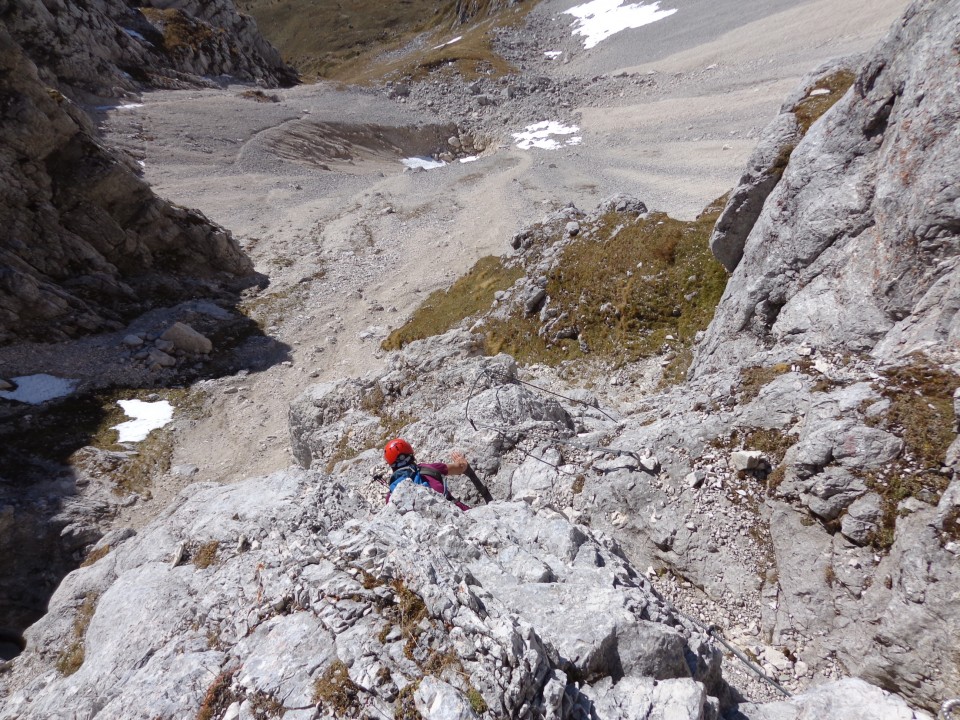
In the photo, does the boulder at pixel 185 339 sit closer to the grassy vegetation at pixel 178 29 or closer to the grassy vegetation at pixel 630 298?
the grassy vegetation at pixel 630 298

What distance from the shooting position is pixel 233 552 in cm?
869

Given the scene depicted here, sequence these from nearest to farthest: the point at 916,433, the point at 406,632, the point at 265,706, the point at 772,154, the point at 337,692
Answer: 1. the point at 337,692
2. the point at 265,706
3. the point at 406,632
4. the point at 916,433
5. the point at 772,154

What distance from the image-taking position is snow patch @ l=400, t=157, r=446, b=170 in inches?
2532

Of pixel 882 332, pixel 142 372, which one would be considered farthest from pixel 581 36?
pixel 882 332

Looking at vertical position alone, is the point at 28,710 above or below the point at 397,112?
below

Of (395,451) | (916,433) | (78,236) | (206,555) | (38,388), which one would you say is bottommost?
(38,388)

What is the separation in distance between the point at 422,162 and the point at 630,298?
5332 centimetres

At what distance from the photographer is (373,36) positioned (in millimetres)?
143750

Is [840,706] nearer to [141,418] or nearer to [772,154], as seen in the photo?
[772,154]

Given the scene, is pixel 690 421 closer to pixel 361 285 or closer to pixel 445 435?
pixel 445 435

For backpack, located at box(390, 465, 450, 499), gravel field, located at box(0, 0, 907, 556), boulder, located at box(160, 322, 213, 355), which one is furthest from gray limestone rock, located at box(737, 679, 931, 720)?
boulder, located at box(160, 322, 213, 355)

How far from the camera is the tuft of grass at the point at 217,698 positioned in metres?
5.29

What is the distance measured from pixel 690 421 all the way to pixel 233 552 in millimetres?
8471

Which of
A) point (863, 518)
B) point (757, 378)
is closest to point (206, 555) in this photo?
point (863, 518)
